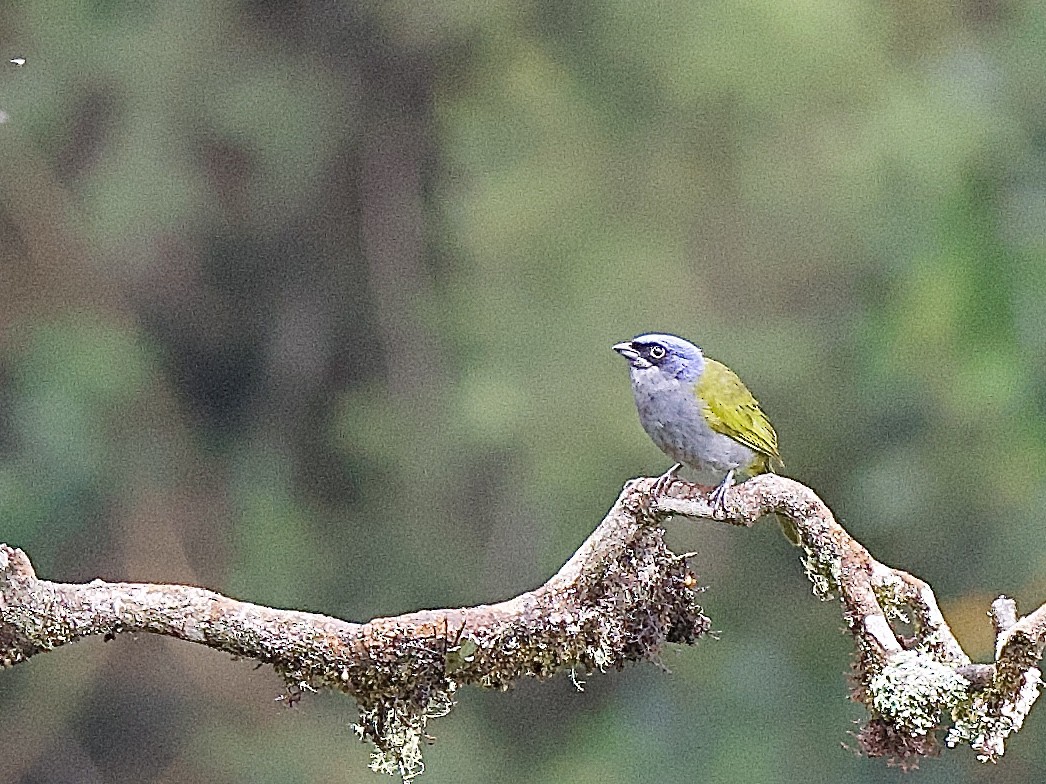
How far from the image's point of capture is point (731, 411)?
138 inches

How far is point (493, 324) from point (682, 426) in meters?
3.38

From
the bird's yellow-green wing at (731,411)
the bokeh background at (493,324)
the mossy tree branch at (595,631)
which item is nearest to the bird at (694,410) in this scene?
the bird's yellow-green wing at (731,411)

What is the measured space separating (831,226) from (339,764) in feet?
9.54

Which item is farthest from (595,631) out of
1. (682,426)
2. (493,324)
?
(493,324)

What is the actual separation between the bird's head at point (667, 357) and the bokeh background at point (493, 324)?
2.18 metres

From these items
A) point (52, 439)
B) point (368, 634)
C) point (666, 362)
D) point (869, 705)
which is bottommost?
point (869, 705)

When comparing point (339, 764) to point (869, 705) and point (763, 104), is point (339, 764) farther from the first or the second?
point (869, 705)

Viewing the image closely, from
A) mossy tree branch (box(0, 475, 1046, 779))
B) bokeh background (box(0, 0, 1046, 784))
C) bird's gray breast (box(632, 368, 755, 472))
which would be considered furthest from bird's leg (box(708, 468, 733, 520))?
bokeh background (box(0, 0, 1046, 784))

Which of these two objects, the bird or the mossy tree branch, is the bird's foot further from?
the bird

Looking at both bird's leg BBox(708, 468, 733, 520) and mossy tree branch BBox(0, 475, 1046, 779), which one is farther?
bird's leg BBox(708, 468, 733, 520)

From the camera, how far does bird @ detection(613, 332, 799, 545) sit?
344 cm

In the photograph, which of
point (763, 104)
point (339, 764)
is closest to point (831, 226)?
point (763, 104)

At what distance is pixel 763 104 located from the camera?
623 centimetres

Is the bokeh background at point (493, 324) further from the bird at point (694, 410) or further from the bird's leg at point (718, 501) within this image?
the bird's leg at point (718, 501)
